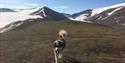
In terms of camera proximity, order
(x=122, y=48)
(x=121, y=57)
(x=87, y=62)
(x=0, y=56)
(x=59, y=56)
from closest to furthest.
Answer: (x=59, y=56) → (x=87, y=62) → (x=0, y=56) → (x=121, y=57) → (x=122, y=48)

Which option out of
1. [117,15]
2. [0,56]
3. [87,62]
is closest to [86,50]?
[87,62]

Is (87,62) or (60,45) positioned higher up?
(60,45)

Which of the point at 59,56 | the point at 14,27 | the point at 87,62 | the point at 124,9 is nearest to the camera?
the point at 59,56

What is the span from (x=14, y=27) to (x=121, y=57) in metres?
Result: 64.5

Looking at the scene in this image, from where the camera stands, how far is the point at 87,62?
97.2 ft

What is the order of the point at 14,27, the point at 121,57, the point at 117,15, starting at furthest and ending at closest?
the point at 117,15
the point at 14,27
the point at 121,57

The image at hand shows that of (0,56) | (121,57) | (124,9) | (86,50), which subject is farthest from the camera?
(124,9)

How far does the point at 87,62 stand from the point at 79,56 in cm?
329

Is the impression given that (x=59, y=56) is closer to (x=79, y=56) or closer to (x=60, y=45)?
(x=60, y=45)

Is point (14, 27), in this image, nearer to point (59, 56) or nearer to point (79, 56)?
point (79, 56)

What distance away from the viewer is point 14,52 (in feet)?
114

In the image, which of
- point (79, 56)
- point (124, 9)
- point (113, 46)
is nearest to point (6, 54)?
point (79, 56)

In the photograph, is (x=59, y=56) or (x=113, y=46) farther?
(x=113, y=46)

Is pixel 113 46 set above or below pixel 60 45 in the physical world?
below
